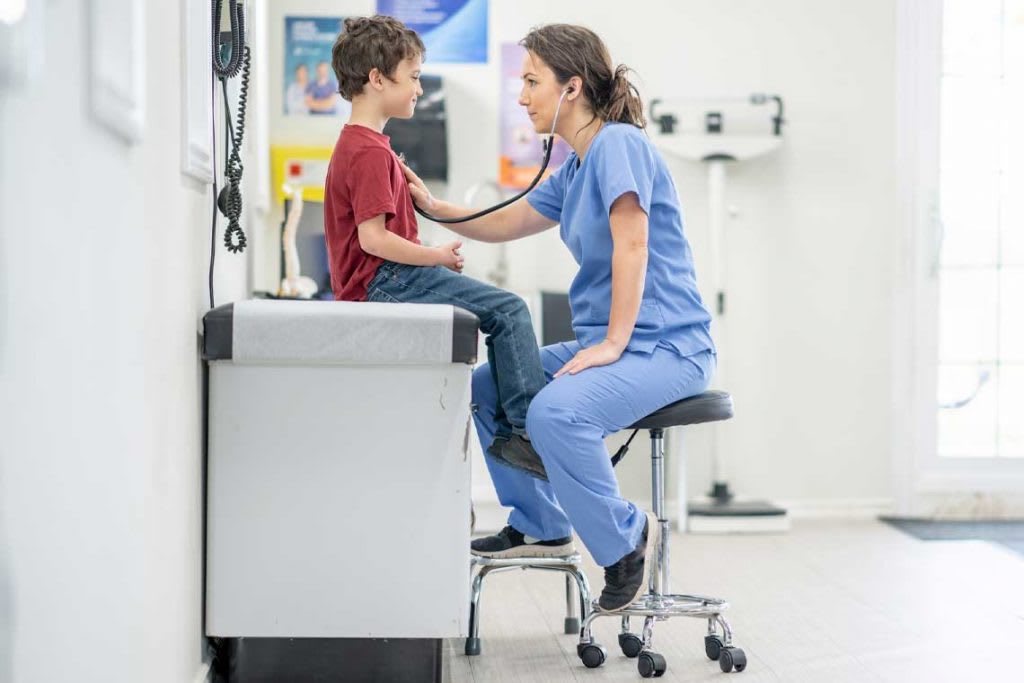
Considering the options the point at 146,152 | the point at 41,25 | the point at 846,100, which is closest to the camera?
the point at 41,25

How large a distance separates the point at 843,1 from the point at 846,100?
0.32 m

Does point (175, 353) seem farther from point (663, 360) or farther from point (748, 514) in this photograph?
point (748, 514)

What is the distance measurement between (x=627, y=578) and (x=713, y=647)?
0.93 ft

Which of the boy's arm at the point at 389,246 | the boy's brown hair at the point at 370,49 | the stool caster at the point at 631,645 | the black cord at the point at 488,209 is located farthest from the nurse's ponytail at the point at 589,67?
the stool caster at the point at 631,645

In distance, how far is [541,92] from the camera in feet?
7.23

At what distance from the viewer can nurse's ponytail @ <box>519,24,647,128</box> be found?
2.19 m

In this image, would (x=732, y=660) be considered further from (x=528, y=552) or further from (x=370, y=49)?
(x=370, y=49)

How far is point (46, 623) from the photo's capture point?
0.98m

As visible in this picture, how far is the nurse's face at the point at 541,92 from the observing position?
220cm

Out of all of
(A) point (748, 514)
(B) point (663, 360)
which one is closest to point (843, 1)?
(A) point (748, 514)

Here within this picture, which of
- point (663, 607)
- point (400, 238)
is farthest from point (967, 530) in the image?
point (400, 238)

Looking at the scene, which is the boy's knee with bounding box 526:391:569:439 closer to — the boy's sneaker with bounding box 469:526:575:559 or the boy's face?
the boy's sneaker with bounding box 469:526:575:559

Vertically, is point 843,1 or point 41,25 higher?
point 843,1

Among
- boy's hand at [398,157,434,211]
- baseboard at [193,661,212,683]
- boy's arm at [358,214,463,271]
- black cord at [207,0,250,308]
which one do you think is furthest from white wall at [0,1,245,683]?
boy's hand at [398,157,434,211]
